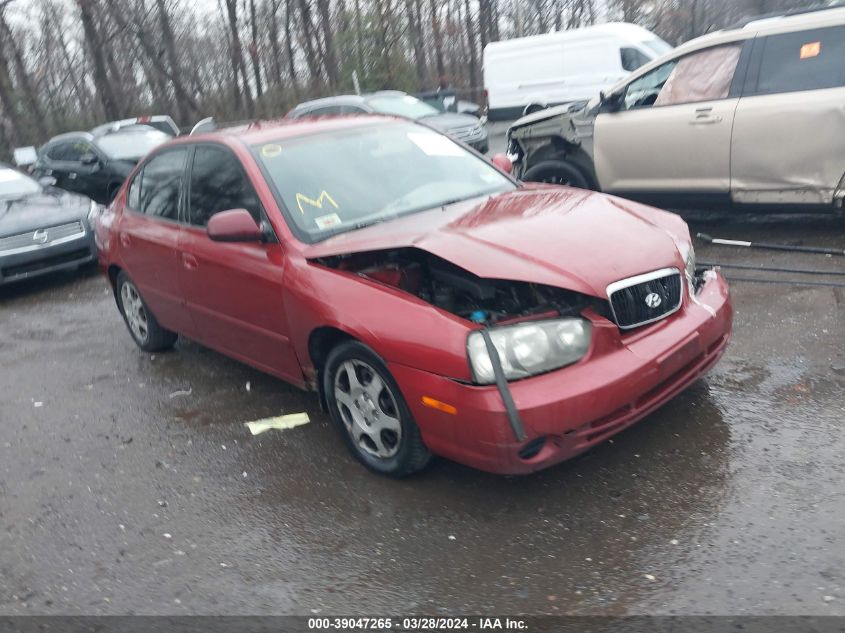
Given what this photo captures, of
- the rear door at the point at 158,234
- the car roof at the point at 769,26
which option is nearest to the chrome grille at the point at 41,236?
the rear door at the point at 158,234

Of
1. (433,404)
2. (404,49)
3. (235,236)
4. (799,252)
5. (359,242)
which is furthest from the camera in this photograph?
(404,49)

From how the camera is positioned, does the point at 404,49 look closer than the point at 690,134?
No

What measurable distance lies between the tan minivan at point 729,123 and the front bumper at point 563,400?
366cm

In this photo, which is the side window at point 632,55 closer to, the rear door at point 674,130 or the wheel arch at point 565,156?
the wheel arch at point 565,156

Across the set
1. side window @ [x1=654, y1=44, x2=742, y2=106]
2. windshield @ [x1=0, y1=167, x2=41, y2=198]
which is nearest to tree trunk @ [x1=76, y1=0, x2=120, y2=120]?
windshield @ [x1=0, y1=167, x2=41, y2=198]

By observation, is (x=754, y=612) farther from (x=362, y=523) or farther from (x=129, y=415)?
(x=129, y=415)

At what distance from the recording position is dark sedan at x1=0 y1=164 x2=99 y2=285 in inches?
345

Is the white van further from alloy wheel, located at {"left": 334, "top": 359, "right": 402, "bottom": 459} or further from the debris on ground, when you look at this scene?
alloy wheel, located at {"left": 334, "top": 359, "right": 402, "bottom": 459}

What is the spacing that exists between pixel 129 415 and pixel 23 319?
3.61 meters

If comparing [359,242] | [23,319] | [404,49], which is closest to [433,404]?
[359,242]

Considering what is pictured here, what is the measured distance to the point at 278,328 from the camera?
14.1ft

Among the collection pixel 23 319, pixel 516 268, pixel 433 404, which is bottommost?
pixel 23 319

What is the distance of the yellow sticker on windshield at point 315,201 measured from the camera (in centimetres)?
434

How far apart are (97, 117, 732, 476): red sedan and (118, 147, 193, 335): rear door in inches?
1.8
